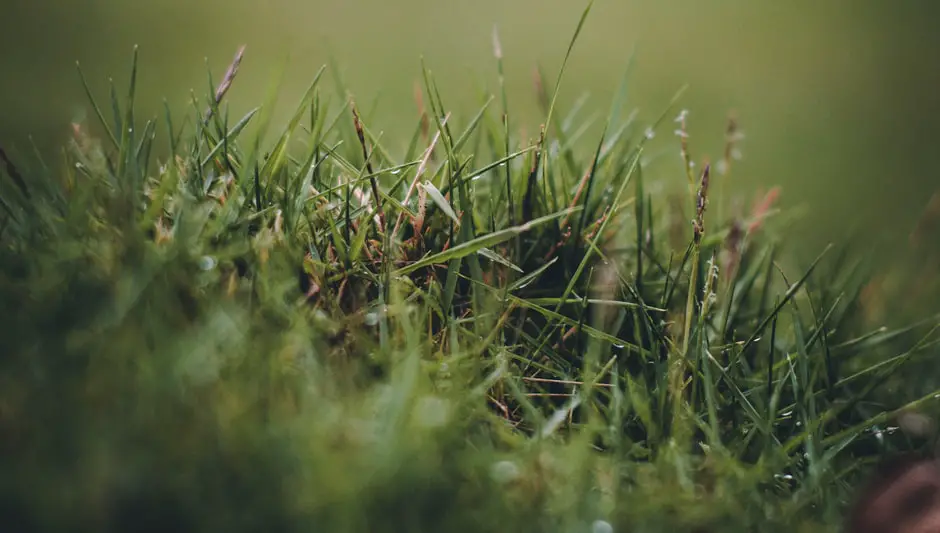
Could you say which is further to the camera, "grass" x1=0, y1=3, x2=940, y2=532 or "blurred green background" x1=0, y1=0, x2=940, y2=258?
"blurred green background" x1=0, y1=0, x2=940, y2=258

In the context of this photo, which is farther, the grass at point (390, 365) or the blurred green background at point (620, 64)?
the blurred green background at point (620, 64)

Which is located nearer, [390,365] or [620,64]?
[390,365]

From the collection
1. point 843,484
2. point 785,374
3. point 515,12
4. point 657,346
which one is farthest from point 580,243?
point 515,12
